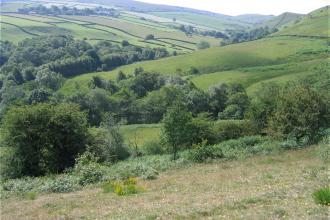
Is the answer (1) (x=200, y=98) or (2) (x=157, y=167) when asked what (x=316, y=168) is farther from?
(1) (x=200, y=98)

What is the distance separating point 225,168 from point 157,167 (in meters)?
8.34

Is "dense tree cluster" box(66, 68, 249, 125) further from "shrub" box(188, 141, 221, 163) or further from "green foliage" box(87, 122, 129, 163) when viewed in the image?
"shrub" box(188, 141, 221, 163)

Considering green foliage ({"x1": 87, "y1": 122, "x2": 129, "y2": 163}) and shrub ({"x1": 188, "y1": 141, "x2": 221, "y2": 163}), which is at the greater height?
shrub ({"x1": 188, "y1": 141, "x2": 221, "y2": 163})

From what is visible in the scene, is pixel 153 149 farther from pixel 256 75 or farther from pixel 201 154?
pixel 256 75

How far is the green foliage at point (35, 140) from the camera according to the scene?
51.9 meters

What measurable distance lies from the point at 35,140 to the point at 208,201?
37.4m

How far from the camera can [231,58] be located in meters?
159

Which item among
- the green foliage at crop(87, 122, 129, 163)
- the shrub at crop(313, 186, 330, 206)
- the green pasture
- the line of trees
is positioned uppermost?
the shrub at crop(313, 186, 330, 206)

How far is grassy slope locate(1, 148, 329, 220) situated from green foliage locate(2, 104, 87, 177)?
2204 cm

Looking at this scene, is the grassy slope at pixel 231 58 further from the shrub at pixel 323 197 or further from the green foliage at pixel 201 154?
the shrub at pixel 323 197

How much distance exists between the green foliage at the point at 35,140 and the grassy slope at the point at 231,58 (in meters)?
86.4

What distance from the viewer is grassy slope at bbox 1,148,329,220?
15.6 meters

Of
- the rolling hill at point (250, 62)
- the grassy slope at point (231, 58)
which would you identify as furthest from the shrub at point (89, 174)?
the grassy slope at point (231, 58)

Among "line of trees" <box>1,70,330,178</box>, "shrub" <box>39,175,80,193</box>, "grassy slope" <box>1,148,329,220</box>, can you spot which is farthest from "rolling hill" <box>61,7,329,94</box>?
"grassy slope" <box>1,148,329,220</box>
